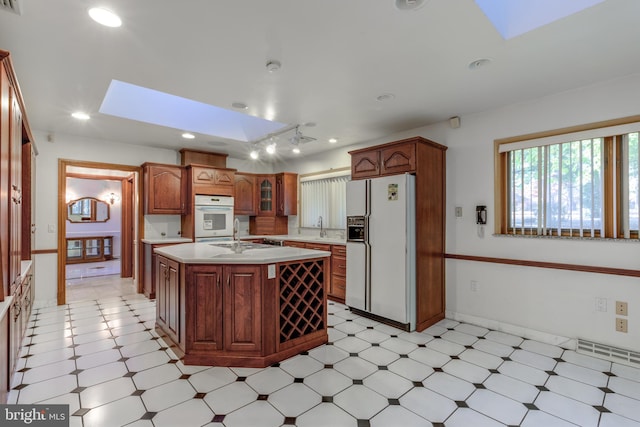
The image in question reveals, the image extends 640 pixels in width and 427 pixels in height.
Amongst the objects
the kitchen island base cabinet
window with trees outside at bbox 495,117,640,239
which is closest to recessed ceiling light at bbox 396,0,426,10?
the kitchen island base cabinet

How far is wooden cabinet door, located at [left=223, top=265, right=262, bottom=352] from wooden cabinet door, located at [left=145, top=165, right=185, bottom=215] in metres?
3.13

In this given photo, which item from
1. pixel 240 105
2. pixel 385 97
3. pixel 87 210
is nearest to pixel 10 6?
pixel 240 105

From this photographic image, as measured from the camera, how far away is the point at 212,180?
5.45 meters

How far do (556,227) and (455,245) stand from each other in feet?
3.42

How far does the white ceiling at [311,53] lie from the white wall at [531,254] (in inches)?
7.9

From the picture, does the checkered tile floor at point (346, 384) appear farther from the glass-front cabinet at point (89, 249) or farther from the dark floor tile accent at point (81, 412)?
the glass-front cabinet at point (89, 249)

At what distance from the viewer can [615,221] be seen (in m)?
2.80

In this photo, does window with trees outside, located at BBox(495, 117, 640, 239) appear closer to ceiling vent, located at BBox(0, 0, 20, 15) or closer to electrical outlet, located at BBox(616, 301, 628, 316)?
electrical outlet, located at BBox(616, 301, 628, 316)

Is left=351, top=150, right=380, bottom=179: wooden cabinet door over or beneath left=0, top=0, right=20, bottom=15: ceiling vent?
beneath

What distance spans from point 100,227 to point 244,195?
615 centimetres

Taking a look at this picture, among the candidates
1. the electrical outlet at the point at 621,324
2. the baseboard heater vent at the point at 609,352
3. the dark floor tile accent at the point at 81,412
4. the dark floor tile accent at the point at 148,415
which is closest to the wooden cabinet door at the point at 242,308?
the dark floor tile accent at the point at 148,415

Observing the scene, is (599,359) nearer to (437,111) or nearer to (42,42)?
(437,111)

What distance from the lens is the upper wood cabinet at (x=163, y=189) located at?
16.4ft

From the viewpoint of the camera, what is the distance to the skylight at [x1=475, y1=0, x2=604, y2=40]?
6.14 feet
